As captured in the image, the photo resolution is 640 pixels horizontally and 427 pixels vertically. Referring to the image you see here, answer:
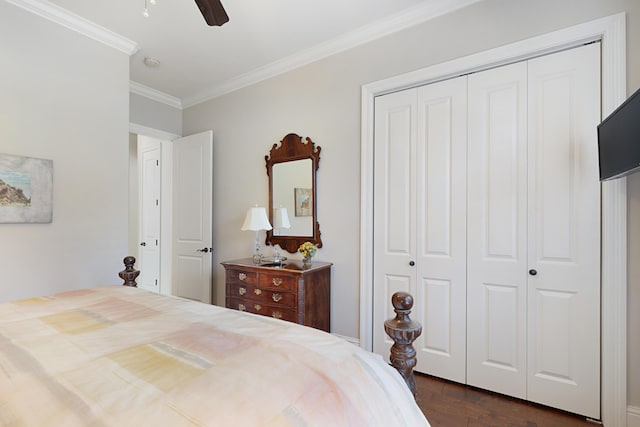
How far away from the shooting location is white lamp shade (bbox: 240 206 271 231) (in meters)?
2.85

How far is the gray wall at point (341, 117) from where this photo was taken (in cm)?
181

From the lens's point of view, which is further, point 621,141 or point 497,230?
point 497,230

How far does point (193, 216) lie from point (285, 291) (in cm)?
184

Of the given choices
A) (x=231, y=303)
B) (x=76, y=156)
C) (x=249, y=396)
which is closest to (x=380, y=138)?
(x=231, y=303)

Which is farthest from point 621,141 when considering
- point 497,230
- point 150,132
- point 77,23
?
point 150,132

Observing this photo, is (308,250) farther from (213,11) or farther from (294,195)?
(213,11)

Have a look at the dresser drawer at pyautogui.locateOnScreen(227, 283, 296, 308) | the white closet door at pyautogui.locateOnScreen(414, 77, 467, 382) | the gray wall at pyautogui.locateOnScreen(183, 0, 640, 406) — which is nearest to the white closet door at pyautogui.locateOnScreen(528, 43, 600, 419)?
the gray wall at pyautogui.locateOnScreen(183, 0, 640, 406)

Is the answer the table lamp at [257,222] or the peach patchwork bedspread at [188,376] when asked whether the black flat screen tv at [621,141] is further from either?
the table lamp at [257,222]

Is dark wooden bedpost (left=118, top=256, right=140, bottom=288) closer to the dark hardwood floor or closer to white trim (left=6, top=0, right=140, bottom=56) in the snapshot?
white trim (left=6, top=0, right=140, bottom=56)

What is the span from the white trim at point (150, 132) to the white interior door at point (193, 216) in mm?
126

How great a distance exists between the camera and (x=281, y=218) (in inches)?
120

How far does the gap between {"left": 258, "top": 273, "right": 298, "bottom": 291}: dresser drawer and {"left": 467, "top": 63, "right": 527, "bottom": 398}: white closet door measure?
1.31 meters

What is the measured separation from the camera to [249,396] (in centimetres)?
66

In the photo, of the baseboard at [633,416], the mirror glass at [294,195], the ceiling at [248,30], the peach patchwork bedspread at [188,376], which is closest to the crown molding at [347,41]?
the ceiling at [248,30]
